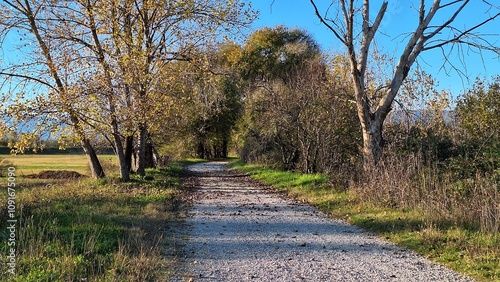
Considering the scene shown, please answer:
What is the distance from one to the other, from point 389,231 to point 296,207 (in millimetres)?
4156

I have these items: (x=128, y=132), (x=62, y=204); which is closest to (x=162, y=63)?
(x=128, y=132)

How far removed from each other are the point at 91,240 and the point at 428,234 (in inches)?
224

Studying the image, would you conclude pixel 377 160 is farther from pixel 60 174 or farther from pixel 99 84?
pixel 60 174

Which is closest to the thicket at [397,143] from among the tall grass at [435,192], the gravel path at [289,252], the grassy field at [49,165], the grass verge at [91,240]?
the tall grass at [435,192]

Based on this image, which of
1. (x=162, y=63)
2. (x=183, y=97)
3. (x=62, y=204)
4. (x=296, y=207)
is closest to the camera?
(x=62, y=204)

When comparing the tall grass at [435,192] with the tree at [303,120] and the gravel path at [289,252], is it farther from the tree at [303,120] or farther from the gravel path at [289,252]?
the tree at [303,120]

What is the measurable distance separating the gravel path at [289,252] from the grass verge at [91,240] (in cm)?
55

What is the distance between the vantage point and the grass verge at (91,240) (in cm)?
533

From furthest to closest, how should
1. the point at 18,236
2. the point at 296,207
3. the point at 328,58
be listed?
the point at 328,58 → the point at 296,207 → the point at 18,236

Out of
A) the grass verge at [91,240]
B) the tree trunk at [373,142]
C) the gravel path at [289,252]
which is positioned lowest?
the gravel path at [289,252]

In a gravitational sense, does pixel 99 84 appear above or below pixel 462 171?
above

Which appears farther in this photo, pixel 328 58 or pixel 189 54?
pixel 328 58

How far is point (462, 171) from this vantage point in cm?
1082

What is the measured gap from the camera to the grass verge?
533 centimetres
